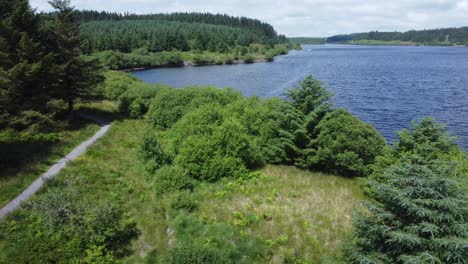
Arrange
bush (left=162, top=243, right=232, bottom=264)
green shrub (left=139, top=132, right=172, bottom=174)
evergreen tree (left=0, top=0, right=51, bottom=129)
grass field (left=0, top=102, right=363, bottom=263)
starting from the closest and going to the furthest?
bush (left=162, top=243, right=232, bottom=264), grass field (left=0, top=102, right=363, bottom=263), green shrub (left=139, top=132, right=172, bottom=174), evergreen tree (left=0, top=0, right=51, bottom=129)

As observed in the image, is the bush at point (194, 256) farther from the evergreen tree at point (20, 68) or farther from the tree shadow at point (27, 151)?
the evergreen tree at point (20, 68)

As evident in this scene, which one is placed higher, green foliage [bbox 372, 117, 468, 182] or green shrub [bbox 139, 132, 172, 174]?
green foliage [bbox 372, 117, 468, 182]

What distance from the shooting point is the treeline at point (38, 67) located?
24.6 meters

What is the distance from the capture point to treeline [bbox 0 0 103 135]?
24641 mm

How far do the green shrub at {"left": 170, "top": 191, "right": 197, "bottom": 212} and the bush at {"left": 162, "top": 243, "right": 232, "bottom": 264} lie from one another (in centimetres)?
564

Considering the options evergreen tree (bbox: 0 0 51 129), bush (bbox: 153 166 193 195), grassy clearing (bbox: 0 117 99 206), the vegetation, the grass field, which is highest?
evergreen tree (bbox: 0 0 51 129)

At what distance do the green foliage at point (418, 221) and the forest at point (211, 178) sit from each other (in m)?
0.04

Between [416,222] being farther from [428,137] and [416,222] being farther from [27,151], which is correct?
[27,151]

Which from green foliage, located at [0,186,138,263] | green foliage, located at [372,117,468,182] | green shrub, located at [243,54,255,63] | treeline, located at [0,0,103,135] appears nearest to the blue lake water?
green foliage, located at [372,117,468,182]

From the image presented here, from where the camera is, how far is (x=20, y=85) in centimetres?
2488

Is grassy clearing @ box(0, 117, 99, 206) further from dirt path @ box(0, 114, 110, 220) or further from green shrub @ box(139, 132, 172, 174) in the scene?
green shrub @ box(139, 132, 172, 174)

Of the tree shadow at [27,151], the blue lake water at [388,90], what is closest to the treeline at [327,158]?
the tree shadow at [27,151]

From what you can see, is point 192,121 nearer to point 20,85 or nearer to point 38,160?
point 38,160

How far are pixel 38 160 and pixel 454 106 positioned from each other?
55.0 meters
